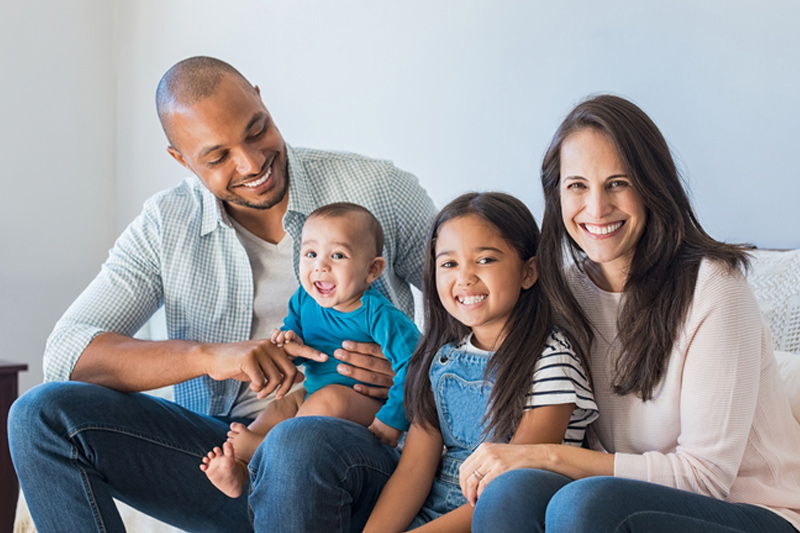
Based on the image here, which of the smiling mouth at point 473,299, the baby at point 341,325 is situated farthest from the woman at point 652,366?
the baby at point 341,325

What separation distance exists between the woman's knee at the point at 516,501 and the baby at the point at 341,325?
0.42 metres

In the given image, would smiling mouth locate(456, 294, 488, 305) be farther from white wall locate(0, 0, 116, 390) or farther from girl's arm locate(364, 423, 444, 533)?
white wall locate(0, 0, 116, 390)

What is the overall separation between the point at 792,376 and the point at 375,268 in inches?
30.4

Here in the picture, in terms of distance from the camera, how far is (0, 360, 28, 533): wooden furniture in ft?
8.35

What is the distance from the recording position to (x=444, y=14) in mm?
2332

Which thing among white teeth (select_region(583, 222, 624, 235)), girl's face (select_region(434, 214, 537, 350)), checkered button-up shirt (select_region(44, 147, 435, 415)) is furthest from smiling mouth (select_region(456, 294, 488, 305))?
checkered button-up shirt (select_region(44, 147, 435, 415))

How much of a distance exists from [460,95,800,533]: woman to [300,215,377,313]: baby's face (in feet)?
1.34

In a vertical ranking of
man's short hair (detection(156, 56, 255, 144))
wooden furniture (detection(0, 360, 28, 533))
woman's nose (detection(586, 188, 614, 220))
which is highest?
man's short hair (detection(156, 56, 255, 144))

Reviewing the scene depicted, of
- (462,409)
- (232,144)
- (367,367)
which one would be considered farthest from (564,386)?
(232,144)

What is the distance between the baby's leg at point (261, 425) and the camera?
5.07 feet

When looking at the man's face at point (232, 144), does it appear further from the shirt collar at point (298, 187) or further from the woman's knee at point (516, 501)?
the woman's knee at point (516, 501)

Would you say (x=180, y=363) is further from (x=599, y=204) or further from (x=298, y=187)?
(x=599, y=204)

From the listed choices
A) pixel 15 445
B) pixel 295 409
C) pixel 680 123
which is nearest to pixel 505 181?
pixel 680 123

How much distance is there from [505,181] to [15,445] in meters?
1.32
